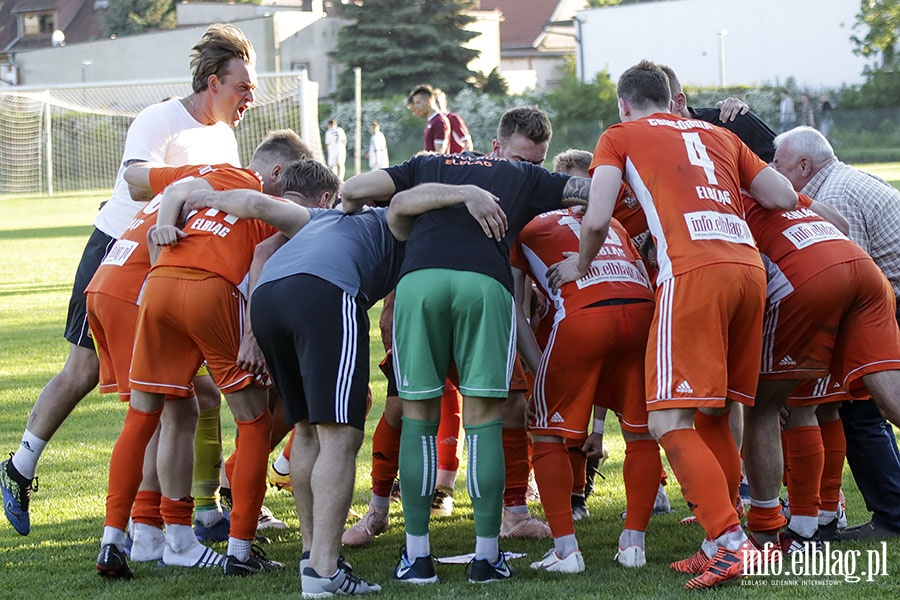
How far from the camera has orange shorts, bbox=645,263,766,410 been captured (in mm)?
4613

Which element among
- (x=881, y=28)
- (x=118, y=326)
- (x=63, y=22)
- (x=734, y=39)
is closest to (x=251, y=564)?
(x=118, y=326)

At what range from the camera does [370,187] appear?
495cm

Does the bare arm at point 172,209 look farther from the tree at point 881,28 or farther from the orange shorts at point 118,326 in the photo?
the tree at point 881,28

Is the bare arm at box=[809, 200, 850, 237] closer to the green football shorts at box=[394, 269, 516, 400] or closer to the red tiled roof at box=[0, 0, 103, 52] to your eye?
the green football shorts at box=[394, 269, 516, 400]

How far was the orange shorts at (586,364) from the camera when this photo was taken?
502 cm

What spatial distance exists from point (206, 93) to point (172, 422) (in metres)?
1.79

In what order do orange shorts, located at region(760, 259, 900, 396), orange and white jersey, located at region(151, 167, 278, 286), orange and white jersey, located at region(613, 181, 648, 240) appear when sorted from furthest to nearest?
1. orange and white jersey, located at region(613, 181, 648, 240)
2. orange and white jersey, located at region(151, 167, 278, 286)
3. orange shorts, located at region(760, 259, 900, 396)

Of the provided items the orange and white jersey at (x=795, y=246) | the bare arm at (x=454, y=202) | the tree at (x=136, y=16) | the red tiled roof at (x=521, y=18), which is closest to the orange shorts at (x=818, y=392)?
the orange and white jersey at (x=795, y=246)

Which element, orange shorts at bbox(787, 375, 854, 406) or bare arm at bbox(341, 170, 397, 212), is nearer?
bare arm at bbox(341, 170, 397, 212)

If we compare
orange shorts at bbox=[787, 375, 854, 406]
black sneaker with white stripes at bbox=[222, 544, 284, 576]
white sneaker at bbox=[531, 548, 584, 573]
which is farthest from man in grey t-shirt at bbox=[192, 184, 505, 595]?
orange shorts at bbox=[787, 375, 854, 406]

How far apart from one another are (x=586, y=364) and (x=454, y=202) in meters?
0.95

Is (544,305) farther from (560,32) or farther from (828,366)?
(560,32)

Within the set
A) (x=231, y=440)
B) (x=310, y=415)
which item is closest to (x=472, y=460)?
(x=310, y=415)

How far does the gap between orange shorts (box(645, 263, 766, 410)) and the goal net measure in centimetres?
2986
